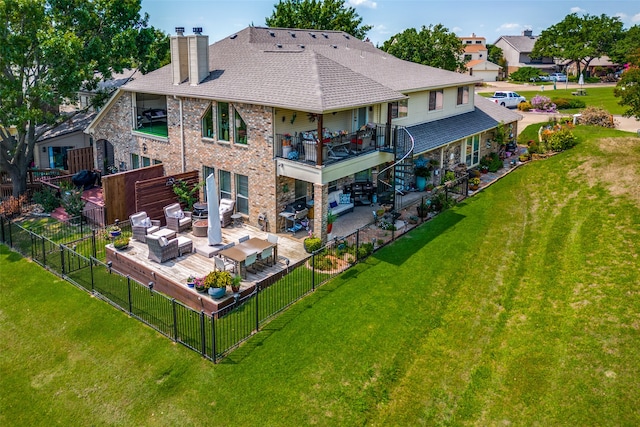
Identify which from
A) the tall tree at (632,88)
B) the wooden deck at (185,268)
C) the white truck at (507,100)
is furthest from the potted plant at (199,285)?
the white truck at (507,100)

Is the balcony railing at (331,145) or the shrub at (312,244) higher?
the balcony railing at (331,145)

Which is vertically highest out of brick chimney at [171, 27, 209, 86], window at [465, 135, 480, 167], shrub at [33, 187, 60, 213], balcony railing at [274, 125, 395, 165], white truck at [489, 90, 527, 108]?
brick chimney at [171, 27, 209, 86]

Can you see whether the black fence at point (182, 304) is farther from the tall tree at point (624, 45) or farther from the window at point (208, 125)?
the tall tree at point (624, 45)

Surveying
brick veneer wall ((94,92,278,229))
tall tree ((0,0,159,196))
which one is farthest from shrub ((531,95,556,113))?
tall tree ((0,0,159,196))

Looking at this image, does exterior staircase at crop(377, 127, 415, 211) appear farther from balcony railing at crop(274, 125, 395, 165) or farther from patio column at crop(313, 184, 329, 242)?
patio column at crop(313, 184, 329, 242)

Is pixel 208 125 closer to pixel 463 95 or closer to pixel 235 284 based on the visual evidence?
pixel 235 284

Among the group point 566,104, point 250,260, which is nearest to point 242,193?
point 250,260
